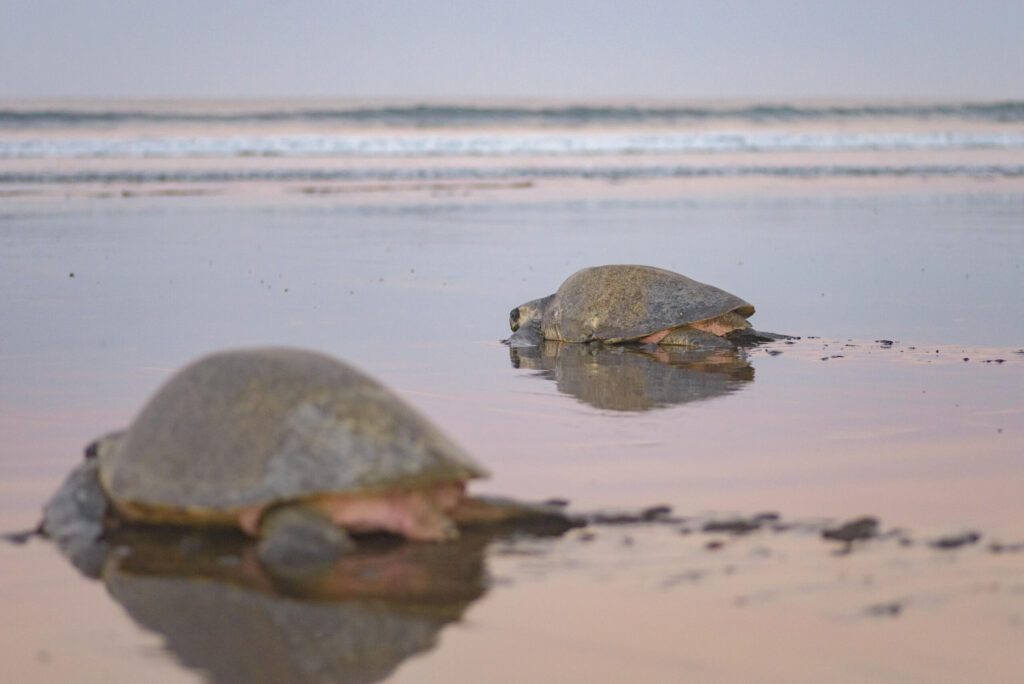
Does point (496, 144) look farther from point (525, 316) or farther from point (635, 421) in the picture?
point (635, 421)

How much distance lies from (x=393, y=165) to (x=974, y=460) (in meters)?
31.1

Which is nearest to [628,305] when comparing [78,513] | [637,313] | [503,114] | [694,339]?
[637,313]

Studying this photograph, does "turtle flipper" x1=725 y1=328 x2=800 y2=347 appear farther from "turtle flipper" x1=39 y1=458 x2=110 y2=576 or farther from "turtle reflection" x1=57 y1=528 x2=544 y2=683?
"turtle flipper" x1=39 y1=458 x2=110 y2=576

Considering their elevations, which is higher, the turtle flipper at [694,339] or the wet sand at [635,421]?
the wet sand at [635,421]

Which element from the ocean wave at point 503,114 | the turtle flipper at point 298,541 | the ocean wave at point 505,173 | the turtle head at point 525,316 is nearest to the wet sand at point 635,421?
the turtle head at point 525,316

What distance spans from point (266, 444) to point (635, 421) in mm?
3145

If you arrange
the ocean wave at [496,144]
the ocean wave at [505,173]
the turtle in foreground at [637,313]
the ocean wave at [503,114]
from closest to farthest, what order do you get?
the turtle in foreground at [637,313] → the ocean wave at [505,173] → the ocean wave at [496,144] → the ocean wave at [503,114]

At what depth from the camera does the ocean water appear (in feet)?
112

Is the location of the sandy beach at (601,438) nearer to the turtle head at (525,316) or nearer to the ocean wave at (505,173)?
the turtle head at (525,316)

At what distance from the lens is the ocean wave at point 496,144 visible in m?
40.5

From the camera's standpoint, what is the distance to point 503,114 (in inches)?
2243

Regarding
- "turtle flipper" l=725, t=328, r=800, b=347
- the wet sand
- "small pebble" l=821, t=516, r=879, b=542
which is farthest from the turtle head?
"small pebble" l=821, t=516, r=879, b=542

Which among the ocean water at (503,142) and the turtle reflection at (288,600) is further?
the ocean water at (503,142)

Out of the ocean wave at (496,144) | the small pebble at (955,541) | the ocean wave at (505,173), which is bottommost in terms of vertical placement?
the small pebble at (955,541)
